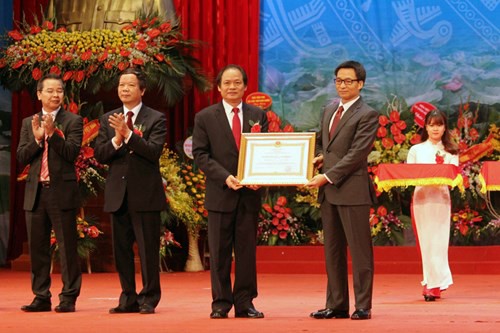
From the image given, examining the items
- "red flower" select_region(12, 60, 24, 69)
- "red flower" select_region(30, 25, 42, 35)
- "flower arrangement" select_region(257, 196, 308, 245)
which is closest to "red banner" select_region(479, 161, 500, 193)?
"flower arrangement" select_region(257, 196, 308, 245)

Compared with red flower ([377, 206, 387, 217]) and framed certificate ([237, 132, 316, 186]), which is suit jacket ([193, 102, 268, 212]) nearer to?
framed certificate ([237, 132, 316, 186])

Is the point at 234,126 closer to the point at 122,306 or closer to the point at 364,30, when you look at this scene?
the point at 122,306

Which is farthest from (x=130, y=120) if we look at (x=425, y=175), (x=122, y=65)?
(x=122, y=65)

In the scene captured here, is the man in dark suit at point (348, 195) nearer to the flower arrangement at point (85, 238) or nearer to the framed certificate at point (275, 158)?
the framed certificate at point (275, 158)

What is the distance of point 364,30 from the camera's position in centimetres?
1075

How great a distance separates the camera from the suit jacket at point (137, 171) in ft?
20.4

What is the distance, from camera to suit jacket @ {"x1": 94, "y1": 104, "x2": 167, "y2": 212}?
6203mm

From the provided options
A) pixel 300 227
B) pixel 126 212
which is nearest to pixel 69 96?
pixel 300 227

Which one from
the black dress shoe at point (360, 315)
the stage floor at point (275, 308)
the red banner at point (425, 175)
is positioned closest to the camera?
the stage floor at point (275, 308)

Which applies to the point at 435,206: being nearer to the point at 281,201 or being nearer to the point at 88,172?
the point at 281,201

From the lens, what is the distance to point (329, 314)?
584 centimetres

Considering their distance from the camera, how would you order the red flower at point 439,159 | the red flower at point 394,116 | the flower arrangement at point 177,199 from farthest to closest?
1. the red flower at point 394,116
2. the flower arrangement at point 177,199
3. the red flower at point 439,159

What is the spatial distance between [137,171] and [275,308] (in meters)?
1.18

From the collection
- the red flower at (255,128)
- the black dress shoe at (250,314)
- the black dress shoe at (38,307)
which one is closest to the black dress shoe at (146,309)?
the black dress shoe at (250,314)
